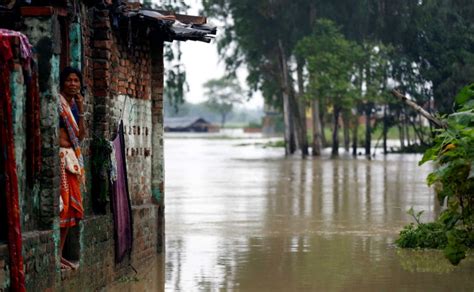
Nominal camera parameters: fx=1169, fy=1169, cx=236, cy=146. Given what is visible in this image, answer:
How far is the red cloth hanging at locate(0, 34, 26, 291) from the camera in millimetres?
9055

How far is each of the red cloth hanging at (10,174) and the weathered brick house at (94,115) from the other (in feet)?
0.24

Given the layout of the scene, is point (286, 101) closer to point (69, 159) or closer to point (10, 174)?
point (69, 159)

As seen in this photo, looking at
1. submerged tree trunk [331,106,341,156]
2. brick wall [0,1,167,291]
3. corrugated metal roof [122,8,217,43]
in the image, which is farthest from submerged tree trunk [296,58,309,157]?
brick wall [0,1,167,291]

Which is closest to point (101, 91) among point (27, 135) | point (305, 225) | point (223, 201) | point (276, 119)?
point (27, 135)

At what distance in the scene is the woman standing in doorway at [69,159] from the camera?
1102 centimetres

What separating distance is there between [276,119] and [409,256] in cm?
10009

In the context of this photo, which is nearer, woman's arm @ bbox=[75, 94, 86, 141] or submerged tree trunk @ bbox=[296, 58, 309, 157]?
woman's arm @ bbox=[75, 94, 86, 141]

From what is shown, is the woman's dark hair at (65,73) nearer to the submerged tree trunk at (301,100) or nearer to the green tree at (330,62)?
the green tree at (330,62)

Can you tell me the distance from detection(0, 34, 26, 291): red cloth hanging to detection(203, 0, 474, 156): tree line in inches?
1582

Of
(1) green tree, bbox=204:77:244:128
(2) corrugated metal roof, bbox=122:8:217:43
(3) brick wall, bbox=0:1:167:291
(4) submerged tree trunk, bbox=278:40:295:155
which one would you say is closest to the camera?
(3) brick wall, bbox=0:1:167:291

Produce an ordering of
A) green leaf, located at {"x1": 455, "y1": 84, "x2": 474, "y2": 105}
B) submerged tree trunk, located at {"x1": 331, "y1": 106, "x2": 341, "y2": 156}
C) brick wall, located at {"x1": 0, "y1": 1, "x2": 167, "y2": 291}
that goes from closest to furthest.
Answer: brick wall, located at {"x1": 0, "y1": 1, "x2": 167, "y2": 291}
green leaf, located at {"x1": 455, "y1": 84, "x2": 474, "y2": 105}
submerged tree trunk, located at {"x1": 331, "y1": 106, "x2": 341, "y2": 156}

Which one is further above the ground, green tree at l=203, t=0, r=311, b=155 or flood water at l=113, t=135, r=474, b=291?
green tree at l=203, t=0, r=311, b=155

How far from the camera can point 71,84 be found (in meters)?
11.3

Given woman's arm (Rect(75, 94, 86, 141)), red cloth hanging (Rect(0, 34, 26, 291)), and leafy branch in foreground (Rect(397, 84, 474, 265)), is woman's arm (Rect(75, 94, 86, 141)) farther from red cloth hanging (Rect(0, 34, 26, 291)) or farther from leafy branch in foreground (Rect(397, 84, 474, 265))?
leafy branch in foreground (Rect(397, 84, 474, 265))
